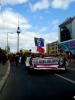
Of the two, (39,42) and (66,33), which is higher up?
(66,33)

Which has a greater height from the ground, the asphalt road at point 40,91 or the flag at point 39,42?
the flag at point 39,42

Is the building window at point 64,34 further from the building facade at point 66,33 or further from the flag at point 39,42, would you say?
the flag at point 39,42

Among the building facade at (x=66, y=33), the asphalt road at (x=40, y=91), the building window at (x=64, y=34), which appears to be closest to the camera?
the asphalt road at (x=40, y=91)

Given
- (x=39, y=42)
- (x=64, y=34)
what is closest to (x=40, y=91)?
(x=39, y=42)

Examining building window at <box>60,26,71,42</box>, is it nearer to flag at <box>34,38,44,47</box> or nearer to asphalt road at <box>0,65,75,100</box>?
flag at <box>34,38,44,47</box>

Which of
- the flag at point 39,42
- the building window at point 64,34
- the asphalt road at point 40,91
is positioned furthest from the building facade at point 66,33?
the asphalt road at point 40,91

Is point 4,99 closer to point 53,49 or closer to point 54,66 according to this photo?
point 54,66

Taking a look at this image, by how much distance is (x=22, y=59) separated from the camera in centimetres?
6178

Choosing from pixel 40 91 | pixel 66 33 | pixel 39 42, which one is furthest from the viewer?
pixel 66 33

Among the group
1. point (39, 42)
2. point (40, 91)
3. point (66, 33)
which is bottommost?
point (40, 91)

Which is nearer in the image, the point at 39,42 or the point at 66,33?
the point at 39,42

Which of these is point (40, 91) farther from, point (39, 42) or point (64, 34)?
point (64, 34)

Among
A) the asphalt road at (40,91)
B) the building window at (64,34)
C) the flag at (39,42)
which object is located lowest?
the asphalt road at (40,91)

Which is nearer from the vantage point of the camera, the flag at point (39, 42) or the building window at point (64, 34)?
the flag at point (39, 42)
